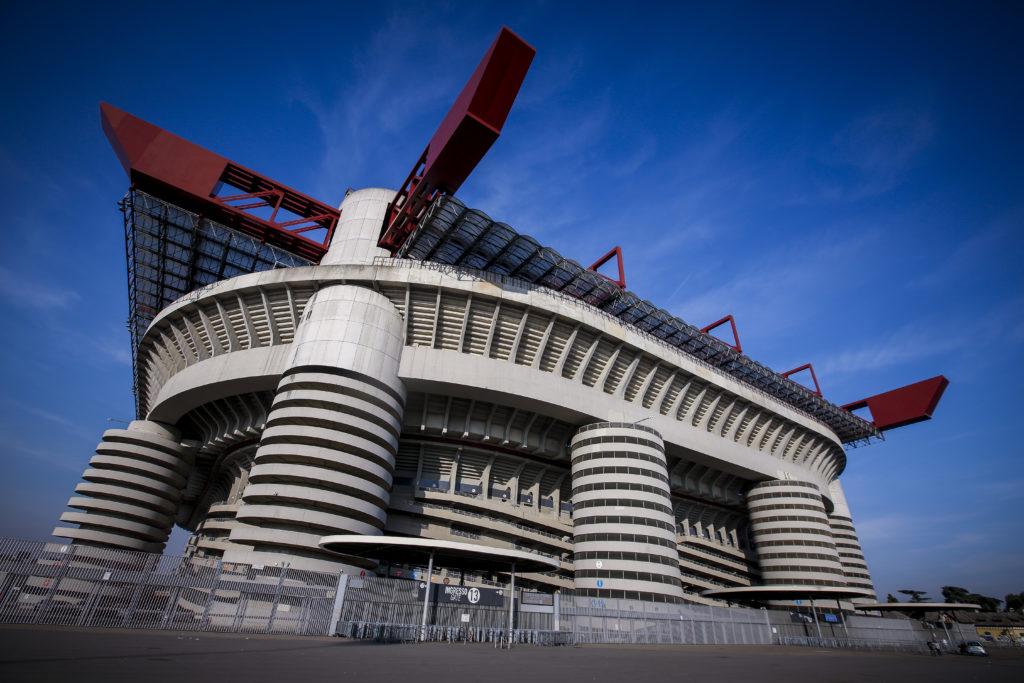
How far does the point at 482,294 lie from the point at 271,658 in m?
25.0

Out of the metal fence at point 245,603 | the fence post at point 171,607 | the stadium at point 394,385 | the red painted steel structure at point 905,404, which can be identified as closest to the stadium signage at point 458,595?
the metal fence at point 245,603

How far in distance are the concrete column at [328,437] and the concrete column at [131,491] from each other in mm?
15810

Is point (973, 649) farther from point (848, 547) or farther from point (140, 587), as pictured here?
point (140, 587)

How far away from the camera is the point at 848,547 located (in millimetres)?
63250

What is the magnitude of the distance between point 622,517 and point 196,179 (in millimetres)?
37407

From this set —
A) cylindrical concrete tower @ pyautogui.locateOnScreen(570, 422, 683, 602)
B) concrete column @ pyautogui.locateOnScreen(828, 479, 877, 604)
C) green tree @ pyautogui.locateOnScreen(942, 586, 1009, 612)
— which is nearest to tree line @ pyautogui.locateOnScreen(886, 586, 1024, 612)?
green tree @ pyautogui.locateOnScreen(942, 586, 1009, 612)

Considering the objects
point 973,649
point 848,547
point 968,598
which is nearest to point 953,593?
point 968,598

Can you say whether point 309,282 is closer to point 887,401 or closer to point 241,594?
point 241,594

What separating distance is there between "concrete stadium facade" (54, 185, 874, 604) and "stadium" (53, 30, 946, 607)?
0.49ft

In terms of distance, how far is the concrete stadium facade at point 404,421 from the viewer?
89.8 feet

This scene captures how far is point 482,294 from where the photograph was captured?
108 ft

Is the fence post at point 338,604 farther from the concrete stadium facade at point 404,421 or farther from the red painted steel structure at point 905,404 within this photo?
the red painted steel structure at point 905,404

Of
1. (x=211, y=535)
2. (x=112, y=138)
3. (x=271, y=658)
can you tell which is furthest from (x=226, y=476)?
(x=271, y=658)

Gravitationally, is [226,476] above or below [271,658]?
above
